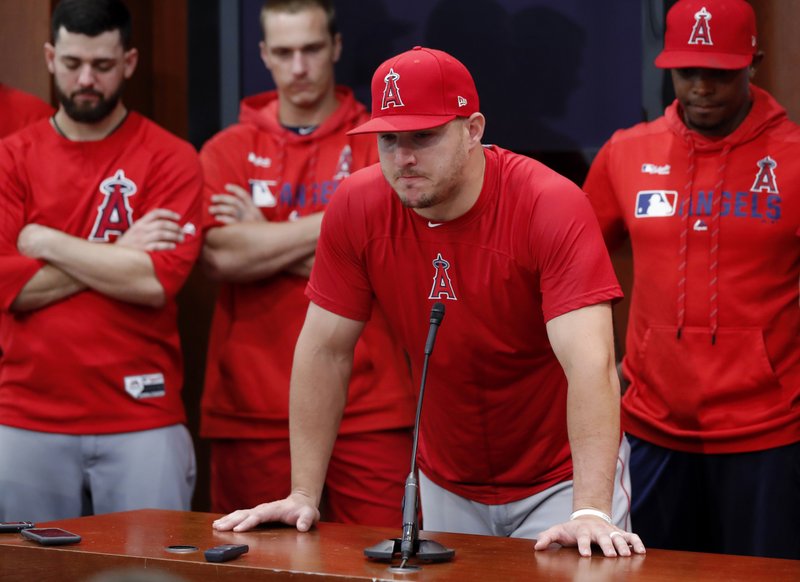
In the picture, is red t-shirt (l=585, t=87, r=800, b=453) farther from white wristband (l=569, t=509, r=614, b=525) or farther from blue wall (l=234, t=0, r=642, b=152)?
white wristband (l=569, t=509, r=614, b=525)

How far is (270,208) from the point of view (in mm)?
4180

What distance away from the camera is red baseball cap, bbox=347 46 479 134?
2.81m

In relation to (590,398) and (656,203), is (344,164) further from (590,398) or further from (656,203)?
(590,398)

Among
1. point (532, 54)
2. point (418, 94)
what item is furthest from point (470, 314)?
point (532, 54)

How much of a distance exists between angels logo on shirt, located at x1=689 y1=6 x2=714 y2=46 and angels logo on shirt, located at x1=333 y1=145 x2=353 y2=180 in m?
1.15

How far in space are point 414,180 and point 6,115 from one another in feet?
7.15

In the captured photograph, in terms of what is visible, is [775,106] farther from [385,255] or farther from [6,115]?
[6,115]

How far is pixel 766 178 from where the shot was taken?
11.8 feet

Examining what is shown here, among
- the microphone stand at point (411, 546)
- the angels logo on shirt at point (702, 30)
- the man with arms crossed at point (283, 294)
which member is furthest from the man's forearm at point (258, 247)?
the microphone stand at point (411, 546)

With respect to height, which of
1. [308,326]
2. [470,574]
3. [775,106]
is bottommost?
[470,574]

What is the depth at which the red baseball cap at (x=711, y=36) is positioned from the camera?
3.62 meters

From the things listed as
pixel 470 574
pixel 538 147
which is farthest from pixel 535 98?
pixel 470 574

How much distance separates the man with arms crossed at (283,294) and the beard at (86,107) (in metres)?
0.40

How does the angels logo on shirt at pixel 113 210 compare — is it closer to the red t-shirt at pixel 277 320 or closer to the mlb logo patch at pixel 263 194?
the red t-shirt at pixel 277 320
